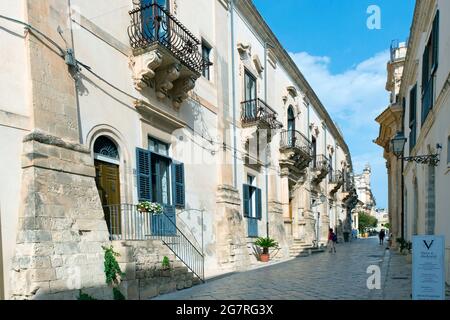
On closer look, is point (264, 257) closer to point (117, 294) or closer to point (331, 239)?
point (331, 239)

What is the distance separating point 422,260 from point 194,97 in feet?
25.9

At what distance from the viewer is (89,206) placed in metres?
6.60

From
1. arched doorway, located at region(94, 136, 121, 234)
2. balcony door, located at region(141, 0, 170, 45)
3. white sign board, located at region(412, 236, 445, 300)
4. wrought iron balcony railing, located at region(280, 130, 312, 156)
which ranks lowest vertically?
white sign board, located at region(412, 236, 445, 300)

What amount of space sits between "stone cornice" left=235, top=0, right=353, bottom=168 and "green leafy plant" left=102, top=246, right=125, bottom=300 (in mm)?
11569

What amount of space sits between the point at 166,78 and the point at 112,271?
16.8 feet

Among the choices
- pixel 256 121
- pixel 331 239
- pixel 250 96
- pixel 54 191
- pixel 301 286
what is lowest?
pixel 331 239

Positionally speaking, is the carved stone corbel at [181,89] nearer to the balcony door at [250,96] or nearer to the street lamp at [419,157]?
the balcony door at [250,96]

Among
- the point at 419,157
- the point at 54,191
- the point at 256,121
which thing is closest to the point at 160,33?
the point at 54,191

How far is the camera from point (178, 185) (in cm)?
1007

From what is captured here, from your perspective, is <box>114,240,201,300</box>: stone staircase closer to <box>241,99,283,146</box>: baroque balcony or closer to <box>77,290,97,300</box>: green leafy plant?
<box>77,290,97,300</box>: green leafy plant

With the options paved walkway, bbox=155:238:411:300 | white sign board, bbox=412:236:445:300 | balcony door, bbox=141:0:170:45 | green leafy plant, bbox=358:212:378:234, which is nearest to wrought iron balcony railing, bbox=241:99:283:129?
balcony door, bbox=141:0:170:45

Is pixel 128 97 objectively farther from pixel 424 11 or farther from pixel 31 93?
pixel 424 11

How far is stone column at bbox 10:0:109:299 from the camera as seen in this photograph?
5.54 m

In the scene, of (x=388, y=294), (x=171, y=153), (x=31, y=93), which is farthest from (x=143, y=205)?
(x=388, y=294)
